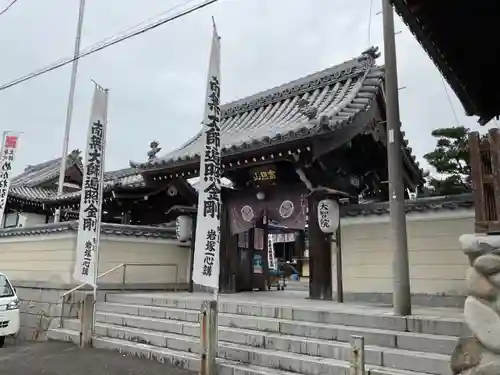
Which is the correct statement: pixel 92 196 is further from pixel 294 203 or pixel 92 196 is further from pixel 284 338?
pixel 284 338

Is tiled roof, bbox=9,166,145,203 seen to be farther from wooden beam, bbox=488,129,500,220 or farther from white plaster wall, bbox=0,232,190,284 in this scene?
wooden beam, bbox=488,129,500,220

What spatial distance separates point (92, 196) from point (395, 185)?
6.93 m

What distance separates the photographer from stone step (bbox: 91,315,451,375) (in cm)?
566

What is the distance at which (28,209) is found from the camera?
2239cm

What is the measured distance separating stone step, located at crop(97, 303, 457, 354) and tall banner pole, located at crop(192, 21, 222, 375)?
1.15 metres

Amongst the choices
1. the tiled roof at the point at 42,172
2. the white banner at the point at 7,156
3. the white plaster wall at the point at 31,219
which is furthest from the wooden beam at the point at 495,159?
the tiled roof at the point at 42,172

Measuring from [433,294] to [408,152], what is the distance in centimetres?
524

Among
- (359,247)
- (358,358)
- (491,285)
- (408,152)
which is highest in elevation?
(408,152)

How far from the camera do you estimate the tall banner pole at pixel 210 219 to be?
22.1 ft

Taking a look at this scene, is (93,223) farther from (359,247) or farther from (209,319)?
(359,247)

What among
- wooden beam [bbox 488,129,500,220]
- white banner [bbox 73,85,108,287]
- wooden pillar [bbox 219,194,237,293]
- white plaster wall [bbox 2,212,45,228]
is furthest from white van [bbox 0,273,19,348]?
white plaster wall [bbox 2,212,45,228]

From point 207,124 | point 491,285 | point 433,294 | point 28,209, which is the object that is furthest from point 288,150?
point 28,209

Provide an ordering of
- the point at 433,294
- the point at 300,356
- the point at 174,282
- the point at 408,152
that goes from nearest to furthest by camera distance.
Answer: the point at 300,356 < the point at 433,294 < the point at 408,152 < the point at 174,282

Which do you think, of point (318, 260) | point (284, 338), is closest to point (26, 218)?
point (318, 260)
